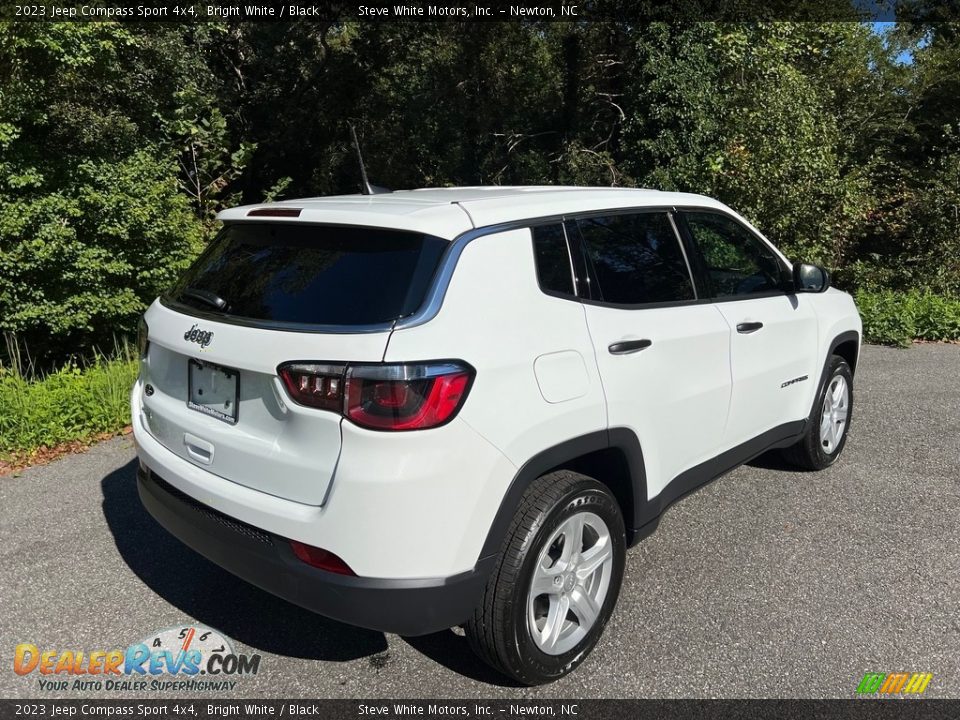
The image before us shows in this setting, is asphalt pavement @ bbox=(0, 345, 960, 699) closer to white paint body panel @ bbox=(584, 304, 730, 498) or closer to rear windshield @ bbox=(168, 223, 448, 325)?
white paint body panel @ bbox=(584, 304, 730, 498)

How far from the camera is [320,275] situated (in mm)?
2533

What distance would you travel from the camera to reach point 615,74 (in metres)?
16.2

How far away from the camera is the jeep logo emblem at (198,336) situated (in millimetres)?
2633

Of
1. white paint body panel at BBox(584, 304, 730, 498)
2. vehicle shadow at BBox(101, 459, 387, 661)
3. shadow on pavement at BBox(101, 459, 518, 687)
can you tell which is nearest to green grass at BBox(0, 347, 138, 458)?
vehicle shadow at BBox(101, 459, 387, 661)

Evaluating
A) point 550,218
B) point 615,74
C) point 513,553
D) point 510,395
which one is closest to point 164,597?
point 513,553

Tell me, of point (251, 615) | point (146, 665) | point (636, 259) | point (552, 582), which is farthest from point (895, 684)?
point (146, 665)

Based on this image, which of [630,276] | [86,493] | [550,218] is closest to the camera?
[550,218]

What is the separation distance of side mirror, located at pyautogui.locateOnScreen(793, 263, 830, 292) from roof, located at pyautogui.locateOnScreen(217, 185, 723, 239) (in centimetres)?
111

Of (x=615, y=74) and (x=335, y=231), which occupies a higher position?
(x=615, y=74)

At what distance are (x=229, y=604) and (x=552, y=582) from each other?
58.4 inches

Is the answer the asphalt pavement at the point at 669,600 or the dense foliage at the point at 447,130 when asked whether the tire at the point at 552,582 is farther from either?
the dense foliage at the point at 447,130

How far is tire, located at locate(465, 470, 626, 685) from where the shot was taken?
2482 mm

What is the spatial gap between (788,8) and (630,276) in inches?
605

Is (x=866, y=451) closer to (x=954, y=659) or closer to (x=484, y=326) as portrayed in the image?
(x=954, y=659)
